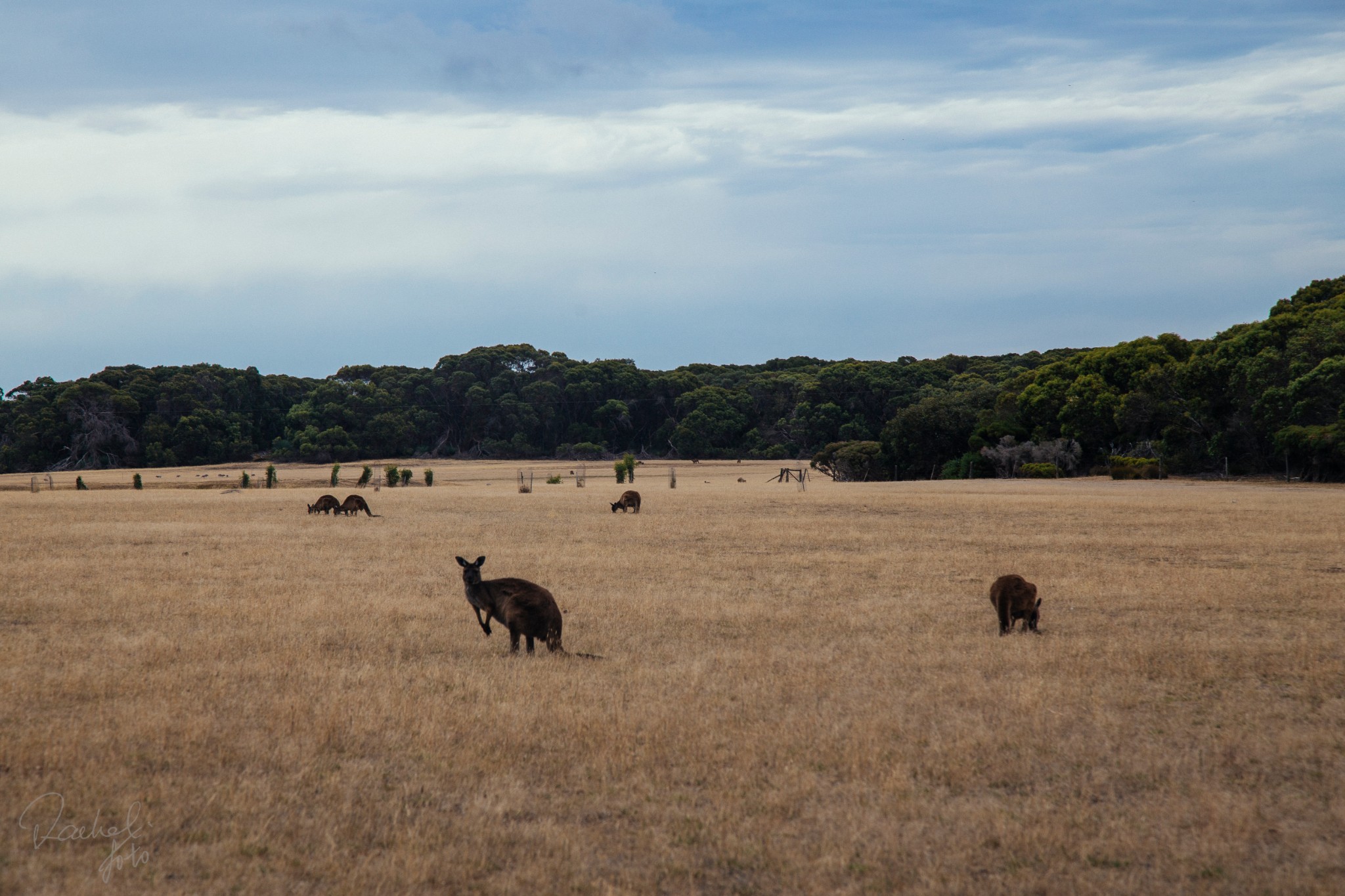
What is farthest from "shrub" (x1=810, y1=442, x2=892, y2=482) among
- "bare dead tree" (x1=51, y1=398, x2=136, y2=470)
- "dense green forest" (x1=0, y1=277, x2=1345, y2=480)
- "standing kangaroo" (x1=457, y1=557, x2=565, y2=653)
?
"bare dead tree" (x1=51, y1=398, x2=136, y2=470)

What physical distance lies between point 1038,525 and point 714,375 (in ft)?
314

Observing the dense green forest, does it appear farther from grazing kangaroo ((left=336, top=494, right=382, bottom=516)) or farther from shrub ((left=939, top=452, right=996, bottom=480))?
grazing kangaroo ((left=336, top=494, right=382, bottom=516))

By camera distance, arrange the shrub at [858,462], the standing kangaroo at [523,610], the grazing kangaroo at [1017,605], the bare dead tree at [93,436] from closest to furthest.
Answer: the standing kangaroo at [523,610], the grazing kangaroo at [1017,605], the shrub at [858,462], the bare dead tree at [93,436]

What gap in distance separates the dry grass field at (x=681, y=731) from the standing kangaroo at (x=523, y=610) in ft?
1.03

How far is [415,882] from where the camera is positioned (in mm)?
5148

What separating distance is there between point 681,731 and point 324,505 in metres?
25.9

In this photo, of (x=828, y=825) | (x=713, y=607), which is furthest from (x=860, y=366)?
(x=828, y=825)

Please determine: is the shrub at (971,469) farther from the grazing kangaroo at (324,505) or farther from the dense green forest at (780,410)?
the grazing kangaroo at (324,505)

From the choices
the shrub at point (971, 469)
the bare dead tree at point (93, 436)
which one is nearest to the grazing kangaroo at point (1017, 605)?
the shrub at point (971, 469)

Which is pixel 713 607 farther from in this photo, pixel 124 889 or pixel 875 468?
pixel 875 468

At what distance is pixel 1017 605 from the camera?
38.4 feet

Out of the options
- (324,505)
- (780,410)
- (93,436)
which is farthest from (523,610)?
(780,410)

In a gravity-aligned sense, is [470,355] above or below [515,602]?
above

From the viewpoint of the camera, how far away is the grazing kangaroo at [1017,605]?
1170cm
